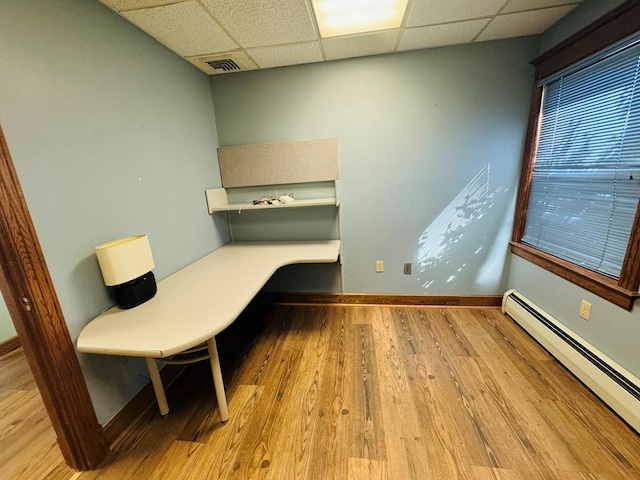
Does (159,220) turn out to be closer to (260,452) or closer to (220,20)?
(220,20)

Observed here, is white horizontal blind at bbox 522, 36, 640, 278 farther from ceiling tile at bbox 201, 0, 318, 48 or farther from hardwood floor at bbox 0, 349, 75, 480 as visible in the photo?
hardwood floor at bbox 0, 349, 75, 480

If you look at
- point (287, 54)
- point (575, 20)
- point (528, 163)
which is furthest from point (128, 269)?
point (575, 20)

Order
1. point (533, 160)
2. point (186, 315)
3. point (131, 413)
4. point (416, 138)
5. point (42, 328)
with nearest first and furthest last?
point (42, 328) → point (186, 315) → point (131, 413) → point (533, 160) → point (416, 138)

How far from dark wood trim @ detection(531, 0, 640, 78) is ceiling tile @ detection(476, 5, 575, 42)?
7.5 inches

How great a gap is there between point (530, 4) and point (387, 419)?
2694 millimetres

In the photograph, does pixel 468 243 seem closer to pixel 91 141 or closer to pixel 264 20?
pixel 264 20

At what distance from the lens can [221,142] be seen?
2500mm

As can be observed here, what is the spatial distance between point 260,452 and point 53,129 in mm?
1853

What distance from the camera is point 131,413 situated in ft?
4.79

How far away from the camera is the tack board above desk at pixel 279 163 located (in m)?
2.36

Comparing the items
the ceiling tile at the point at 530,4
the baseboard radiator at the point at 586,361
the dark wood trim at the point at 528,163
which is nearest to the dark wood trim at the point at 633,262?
the baseboard radiator at the point at 586,361

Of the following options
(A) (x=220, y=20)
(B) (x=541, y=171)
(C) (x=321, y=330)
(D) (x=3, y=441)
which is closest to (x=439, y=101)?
(B) (x=541, y=171)

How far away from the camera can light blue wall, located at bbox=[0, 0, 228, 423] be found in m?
1.06

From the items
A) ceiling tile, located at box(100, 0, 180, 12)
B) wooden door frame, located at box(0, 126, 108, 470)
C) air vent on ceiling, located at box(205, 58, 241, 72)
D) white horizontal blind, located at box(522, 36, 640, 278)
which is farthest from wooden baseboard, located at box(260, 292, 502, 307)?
ceiling tile, located at box(100, 0, 180, 12)
